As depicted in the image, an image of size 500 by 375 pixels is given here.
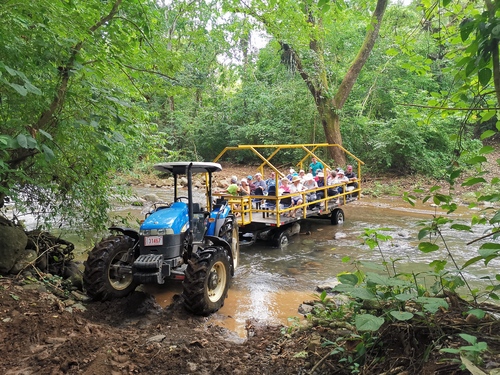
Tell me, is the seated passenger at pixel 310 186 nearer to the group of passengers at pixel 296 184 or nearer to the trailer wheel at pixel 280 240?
the group of passengers at pixel 296 184

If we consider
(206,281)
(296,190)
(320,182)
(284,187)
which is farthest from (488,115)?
(320,182)

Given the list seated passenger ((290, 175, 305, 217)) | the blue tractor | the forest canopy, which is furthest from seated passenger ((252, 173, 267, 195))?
the blue tractor

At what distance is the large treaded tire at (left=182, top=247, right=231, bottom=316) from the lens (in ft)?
15.2

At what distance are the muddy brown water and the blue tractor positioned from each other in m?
0.49

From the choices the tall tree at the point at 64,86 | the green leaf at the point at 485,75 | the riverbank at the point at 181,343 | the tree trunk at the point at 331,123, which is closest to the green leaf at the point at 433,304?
the riverbank at the point at 181,343

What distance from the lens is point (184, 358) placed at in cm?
335

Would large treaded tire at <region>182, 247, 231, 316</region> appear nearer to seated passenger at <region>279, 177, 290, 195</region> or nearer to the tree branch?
seated passenger at <region>279, 177, 290, 195</region>

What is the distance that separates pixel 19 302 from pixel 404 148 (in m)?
17.6

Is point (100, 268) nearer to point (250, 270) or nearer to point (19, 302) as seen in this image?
point (19, 302)

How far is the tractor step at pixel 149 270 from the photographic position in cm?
465

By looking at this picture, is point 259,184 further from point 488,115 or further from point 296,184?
point 488,115

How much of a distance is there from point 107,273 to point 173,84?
3.76m

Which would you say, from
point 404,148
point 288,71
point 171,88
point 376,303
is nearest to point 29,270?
point 171,88

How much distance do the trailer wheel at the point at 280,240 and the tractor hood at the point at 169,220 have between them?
3.75m
